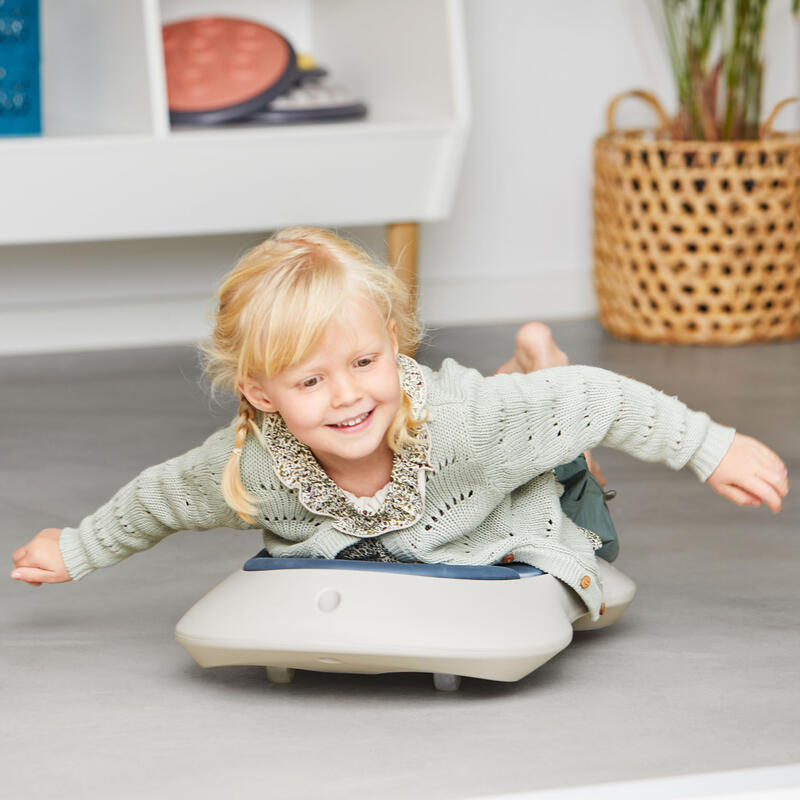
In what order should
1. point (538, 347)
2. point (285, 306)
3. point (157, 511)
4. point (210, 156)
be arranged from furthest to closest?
point (210, 156) < point (538, 347) < point (157, 511) < point (285, 306)

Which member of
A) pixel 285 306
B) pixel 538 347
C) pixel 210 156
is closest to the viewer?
pixel 285 306

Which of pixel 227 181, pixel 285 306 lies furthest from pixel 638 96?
pixel 285 306

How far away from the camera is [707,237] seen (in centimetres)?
228

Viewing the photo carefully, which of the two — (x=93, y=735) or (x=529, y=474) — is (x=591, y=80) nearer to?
(x=529, y=474)

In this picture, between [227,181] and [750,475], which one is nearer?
[750,475]

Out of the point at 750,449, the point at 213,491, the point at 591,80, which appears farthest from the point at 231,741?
the point at 591,80

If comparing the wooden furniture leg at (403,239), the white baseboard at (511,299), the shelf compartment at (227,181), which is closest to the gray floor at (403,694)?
the shelf compartment at (227,181)

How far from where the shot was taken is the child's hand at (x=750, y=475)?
39.7 inches

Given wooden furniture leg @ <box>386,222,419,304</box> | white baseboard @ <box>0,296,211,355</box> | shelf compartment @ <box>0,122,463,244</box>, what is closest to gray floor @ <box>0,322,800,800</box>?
shelf compartment @ <box>0,122,463,244</box>

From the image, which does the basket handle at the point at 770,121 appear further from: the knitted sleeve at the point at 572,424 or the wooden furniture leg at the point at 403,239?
the knitted sleeve at the point at 572,424

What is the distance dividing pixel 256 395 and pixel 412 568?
170 mm

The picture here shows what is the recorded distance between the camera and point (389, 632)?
37.0 inches

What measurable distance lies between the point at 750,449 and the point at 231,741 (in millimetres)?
432

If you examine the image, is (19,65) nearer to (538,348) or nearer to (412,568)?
(538,348)
